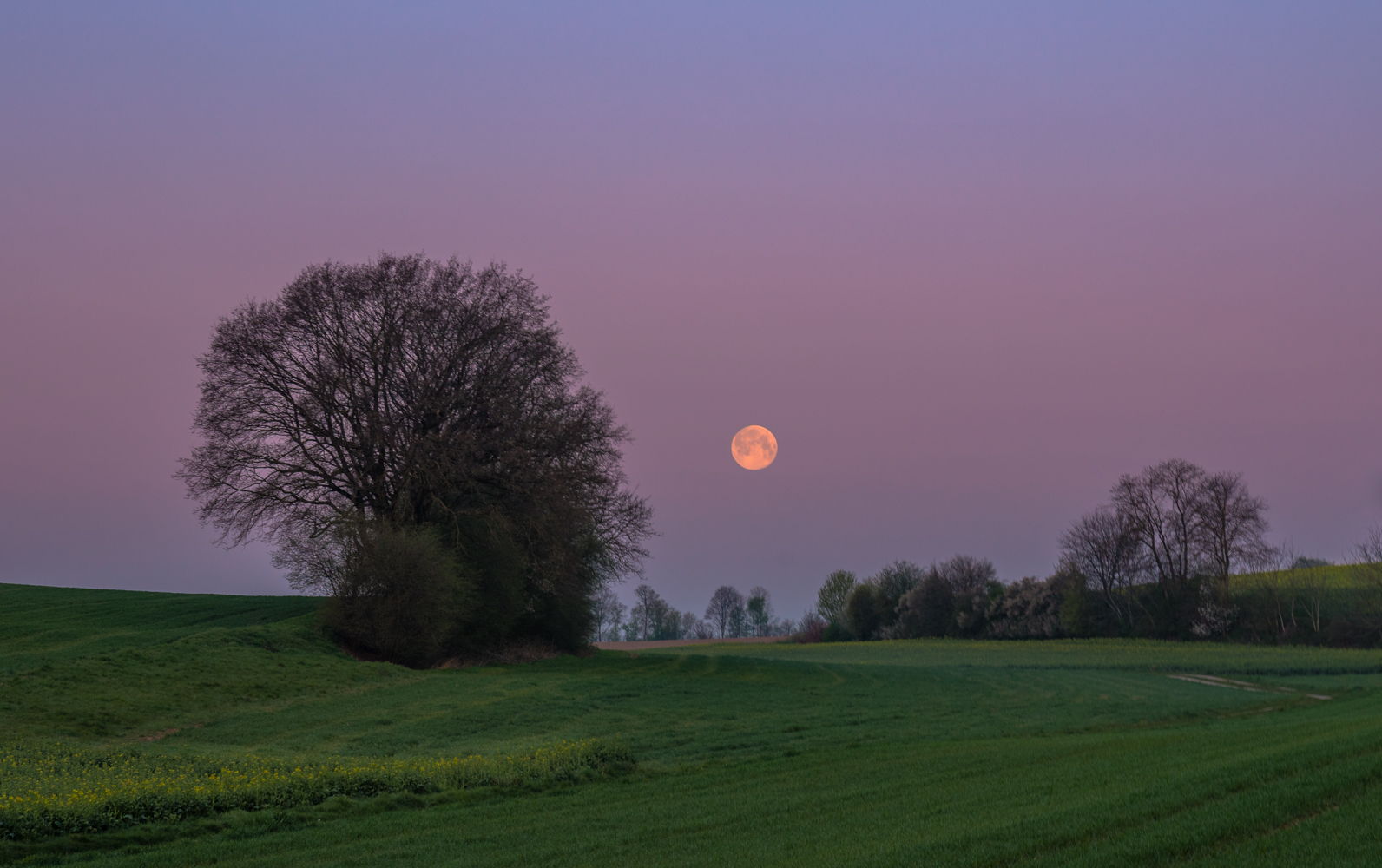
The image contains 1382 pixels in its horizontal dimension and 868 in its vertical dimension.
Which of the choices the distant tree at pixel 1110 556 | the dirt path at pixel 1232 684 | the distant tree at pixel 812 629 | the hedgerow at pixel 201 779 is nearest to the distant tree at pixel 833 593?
the distant tree at pixel 812 629

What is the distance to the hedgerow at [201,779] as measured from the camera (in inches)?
419

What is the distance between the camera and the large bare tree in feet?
115

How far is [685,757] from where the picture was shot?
17.6 m

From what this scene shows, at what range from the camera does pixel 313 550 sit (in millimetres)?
32969

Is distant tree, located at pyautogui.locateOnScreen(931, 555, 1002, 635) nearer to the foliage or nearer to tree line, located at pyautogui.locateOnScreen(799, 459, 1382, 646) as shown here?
tree line, located at pyautogui.locateOnScreen(799, 459, 1382, 646)

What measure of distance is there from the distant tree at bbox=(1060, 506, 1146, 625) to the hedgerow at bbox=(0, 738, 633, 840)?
234 ft

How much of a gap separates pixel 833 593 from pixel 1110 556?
5193 centimetres

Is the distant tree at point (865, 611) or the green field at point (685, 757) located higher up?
the green field at point (685, 757)

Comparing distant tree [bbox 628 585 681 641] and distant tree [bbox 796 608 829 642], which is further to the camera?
distant tree [bbox 628 585 681 641]

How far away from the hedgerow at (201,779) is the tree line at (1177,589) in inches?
2467

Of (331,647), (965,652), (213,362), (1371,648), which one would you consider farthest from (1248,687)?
(213,362)

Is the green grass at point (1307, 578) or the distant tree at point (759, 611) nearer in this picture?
the green grass at point (1307, 578)

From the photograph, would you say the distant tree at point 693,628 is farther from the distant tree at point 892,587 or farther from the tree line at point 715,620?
the distant tree at point 892,587

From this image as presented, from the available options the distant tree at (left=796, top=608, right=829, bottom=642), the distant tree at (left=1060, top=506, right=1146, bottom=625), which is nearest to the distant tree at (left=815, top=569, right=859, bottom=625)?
the distant tree at (left=796, top=608, right=829, bottom=642)
